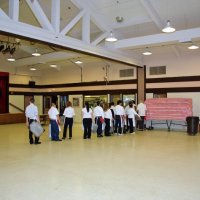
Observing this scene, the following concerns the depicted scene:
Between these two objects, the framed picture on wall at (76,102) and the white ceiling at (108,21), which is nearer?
the white ceiling at (108,21)

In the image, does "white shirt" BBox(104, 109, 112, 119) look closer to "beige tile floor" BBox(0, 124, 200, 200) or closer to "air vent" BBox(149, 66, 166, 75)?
"beige tile floor" BBox(0, 124, 200, 200)

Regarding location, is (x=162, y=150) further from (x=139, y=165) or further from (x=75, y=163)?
(x=75, y=163)

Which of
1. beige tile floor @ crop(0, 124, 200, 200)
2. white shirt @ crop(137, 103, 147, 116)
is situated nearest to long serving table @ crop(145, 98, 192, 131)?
white shirt @ crop(137, 103, 147, 116)

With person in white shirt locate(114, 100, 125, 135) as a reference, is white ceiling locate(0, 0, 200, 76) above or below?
above

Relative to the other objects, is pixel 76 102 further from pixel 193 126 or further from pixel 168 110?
pixel 193 126

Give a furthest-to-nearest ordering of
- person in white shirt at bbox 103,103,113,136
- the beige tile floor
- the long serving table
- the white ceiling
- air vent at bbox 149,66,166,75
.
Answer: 1. air vent at bbox 149,66,166,75
2. the long serving table
3. person in white shirt at bbox 103,103,113,136
4. the white ceiling
5. the beige tile floor

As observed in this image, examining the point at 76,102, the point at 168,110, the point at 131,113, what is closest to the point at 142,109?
the point at 168,110

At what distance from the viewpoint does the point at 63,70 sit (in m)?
18.6

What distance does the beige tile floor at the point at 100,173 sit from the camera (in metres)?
3.93

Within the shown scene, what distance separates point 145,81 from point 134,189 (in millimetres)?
10831

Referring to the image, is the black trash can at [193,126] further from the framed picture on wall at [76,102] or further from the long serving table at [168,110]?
the framed picture on wall at [76,102]

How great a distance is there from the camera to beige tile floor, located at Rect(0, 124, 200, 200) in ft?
12.9

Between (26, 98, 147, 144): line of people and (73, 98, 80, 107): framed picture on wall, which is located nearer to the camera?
(26, 98, 147, 144): line of people

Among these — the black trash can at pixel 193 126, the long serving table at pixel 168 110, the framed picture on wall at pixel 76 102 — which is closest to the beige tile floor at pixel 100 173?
the black trash can at pixel 193 126
